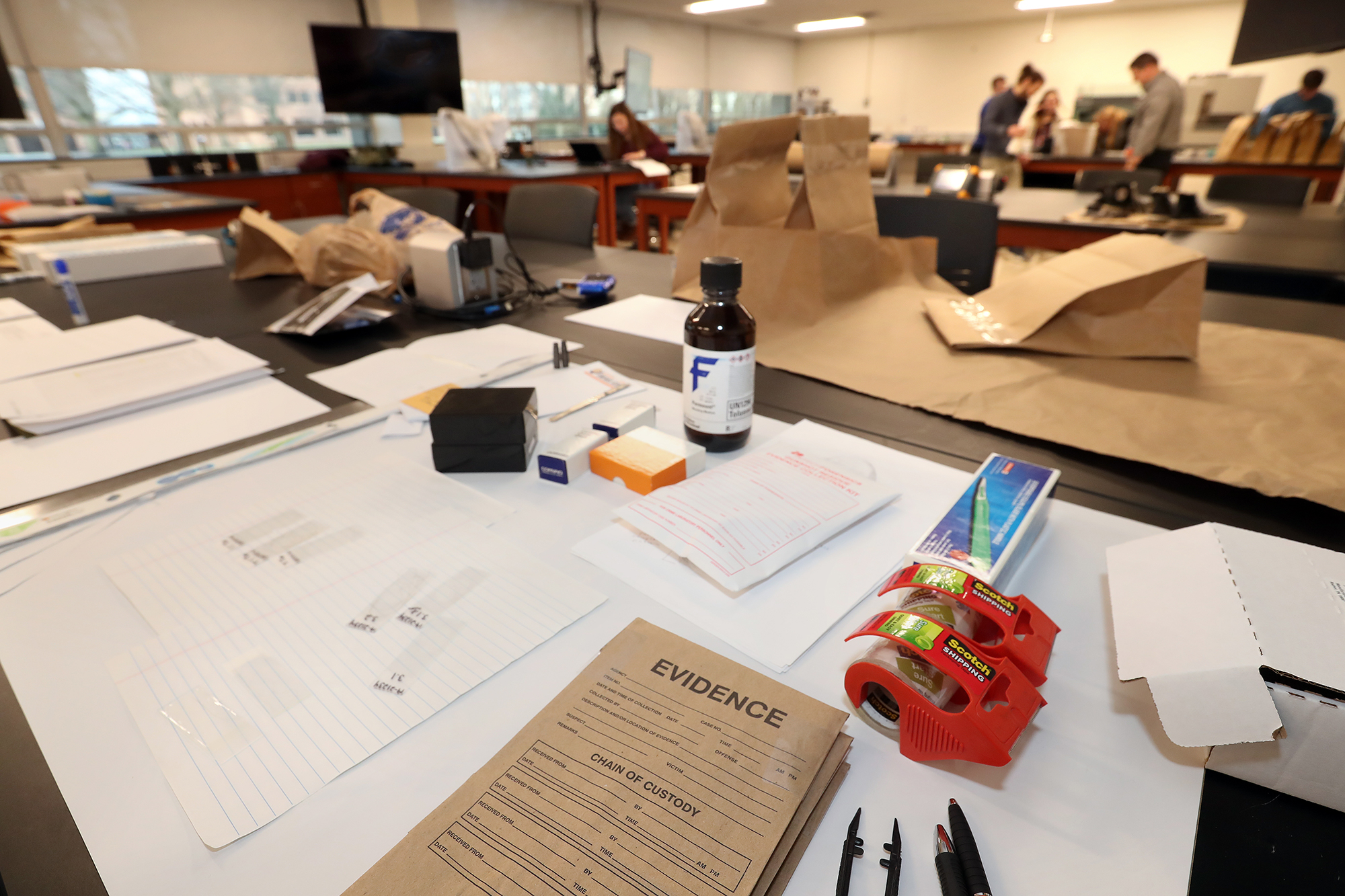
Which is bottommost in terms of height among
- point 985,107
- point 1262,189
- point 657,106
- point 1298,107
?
point 1262,189

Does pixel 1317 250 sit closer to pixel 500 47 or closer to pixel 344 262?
pixel 344 262

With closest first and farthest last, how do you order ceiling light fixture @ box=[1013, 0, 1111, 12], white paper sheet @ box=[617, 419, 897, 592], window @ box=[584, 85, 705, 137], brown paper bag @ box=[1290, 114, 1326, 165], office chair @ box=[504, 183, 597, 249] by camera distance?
white paper sheet @ box=[617, 419, 897, 592], office chair @ box=[504, 183, 597, 249], brown paper bag @ box=[1290, 114, 1326, 165], ceiling light fixture @ box=[1013, 0, 1111, 12], window @ box=[584, 85, 705, 137]

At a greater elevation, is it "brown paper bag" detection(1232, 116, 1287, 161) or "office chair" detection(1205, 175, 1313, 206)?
"brown paper bag" detection(1232, 116, 1287, 161)

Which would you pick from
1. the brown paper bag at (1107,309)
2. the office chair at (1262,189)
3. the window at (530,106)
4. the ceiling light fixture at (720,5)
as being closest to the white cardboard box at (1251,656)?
the brown paper bag at (1107,309)

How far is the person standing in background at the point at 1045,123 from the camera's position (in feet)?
21.3

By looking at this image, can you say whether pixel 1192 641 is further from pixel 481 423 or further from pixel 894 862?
pixel 481 423

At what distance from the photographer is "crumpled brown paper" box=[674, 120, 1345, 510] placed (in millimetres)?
661

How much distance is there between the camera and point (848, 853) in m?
0.31

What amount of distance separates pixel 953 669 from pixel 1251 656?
163 mm

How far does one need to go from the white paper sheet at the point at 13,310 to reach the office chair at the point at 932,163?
4.37m

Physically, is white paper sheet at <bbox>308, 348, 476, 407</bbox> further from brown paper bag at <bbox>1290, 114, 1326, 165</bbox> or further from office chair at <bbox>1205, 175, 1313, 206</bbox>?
brown paper bag at <bbox>1290, 114, 1326, 165</bbox>

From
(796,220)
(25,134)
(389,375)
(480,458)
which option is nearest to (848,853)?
(480,458)

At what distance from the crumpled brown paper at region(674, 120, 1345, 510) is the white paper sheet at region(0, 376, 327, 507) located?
27.5 inches

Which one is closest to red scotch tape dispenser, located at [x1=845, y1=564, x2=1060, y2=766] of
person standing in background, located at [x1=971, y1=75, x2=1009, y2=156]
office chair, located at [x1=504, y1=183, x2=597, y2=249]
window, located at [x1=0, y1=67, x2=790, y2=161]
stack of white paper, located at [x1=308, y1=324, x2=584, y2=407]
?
stack of white paper, located at [x1=308, y1=324, x2=584, y2=407]
